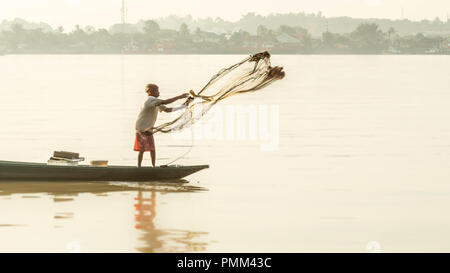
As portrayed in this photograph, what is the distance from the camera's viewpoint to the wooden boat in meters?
20.4

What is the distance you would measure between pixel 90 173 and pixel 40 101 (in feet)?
125

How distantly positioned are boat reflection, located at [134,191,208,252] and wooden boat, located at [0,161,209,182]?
2.29 meters

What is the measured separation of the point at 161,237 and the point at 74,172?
5.18 m

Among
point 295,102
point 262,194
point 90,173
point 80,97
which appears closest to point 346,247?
point 262,194

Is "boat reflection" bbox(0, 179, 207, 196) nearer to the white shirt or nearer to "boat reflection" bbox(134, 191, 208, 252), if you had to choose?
the white shirt

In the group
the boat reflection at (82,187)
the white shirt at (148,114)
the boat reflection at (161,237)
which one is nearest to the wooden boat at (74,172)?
the boat reflection at (82,187)

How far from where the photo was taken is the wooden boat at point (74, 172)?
20.4 meters

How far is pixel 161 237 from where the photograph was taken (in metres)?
15.8

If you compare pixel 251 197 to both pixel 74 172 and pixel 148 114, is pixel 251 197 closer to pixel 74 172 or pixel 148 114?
pixel 148 114

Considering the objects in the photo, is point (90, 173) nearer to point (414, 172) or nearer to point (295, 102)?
point (414, 172)

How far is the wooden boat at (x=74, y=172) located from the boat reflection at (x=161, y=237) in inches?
90.3

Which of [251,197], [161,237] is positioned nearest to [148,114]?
[251,197]

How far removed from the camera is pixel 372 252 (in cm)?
1518

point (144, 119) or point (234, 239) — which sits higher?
point (144, 119)
